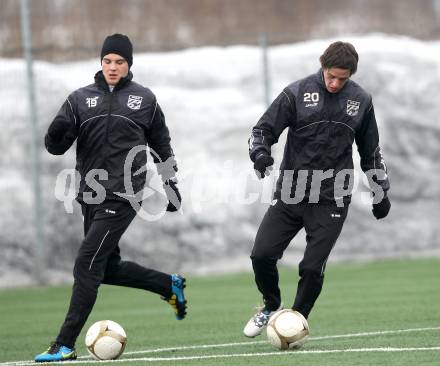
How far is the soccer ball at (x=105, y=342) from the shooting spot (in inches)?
313

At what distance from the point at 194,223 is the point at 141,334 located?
8094 mm

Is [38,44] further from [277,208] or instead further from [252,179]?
[277,208]

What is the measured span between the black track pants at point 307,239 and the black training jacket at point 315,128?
0.12 metres

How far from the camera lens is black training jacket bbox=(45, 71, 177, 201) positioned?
8.39 metres

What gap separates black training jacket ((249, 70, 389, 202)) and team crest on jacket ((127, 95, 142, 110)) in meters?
0.83

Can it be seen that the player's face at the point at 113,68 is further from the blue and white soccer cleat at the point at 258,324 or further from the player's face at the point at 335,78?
the blue and white soccer cleat at the point at 258,324

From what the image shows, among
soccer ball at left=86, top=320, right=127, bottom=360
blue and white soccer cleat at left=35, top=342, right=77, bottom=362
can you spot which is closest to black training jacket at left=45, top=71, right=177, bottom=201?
soccer ball at left=86, top=320, right=127, bottom=360

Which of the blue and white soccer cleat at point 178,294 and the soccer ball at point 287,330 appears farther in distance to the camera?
the blue and white soccer cleat at point 178,294

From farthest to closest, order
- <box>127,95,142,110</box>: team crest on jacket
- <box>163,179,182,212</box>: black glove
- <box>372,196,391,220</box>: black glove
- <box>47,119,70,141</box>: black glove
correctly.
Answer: <box>163,179,182,212</box>: black glove → <box>372,196,391,220</box>: black glove → <box>127,95,142,110</box>: team crest on jacket → <box>47,119,70,141</box>: black glove

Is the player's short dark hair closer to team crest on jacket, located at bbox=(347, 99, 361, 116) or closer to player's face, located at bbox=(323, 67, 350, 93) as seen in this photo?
player's face, located at bbox=(323, 67, 350, 93)

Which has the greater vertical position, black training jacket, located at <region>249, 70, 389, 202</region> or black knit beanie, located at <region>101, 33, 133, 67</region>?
black knit beanie, located at <region>101, 33, 133, 67</region>

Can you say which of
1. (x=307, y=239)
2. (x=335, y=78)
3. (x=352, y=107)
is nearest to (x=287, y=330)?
(x=307, y=239)

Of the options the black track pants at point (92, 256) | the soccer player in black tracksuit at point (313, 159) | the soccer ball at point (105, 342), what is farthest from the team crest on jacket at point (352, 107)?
the soccer ball at point (105, 342)

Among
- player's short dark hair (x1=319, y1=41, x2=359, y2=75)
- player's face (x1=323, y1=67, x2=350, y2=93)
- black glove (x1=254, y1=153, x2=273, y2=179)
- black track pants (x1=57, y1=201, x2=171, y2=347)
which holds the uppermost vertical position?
player's short dark hair (x1=319, y1=41, x2=359, y2=75)
